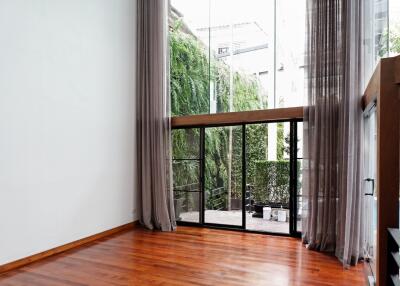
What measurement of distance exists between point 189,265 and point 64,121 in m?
2.63

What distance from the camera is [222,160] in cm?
562

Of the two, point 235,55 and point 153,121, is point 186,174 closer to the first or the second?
point 153,121

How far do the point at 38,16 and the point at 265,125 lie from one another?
151 inches

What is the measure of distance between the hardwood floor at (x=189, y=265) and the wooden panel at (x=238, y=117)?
6.23ft

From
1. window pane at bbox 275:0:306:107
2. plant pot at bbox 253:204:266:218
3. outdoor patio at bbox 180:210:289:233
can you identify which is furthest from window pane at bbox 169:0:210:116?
plant pot at bbox 253:204:266:218

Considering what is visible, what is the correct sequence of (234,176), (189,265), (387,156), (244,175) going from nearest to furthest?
(387,156) → (189,265) → (244,175) → (234,176)

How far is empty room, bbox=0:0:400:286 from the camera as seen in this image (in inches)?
142

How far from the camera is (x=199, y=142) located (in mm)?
5688

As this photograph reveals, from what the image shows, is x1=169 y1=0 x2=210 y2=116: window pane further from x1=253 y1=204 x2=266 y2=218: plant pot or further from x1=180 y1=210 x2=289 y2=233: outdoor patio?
x1=253 y1=204 x2=266 y2=218: plant pot

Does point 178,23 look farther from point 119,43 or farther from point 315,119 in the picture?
point 315,119

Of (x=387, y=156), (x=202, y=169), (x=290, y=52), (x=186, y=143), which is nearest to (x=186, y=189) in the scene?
(x=202, y=169)

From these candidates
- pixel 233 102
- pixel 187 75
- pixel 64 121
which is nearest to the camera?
pixel 64 121

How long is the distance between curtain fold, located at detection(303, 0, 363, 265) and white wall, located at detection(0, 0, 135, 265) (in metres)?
3.13

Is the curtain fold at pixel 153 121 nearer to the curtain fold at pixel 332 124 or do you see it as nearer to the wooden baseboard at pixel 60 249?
the wooden baseboard at pixel 60 249
